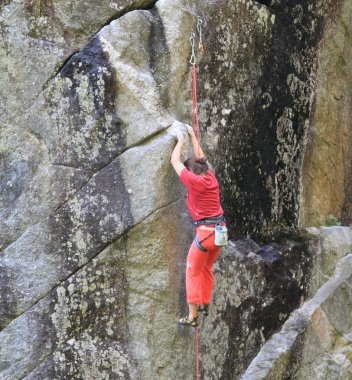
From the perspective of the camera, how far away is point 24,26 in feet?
19.9

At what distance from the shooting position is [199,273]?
18.8 feet

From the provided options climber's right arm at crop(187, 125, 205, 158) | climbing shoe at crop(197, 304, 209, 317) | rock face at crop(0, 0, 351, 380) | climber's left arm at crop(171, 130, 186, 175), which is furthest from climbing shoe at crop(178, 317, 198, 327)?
climber's right arm at crop(187, 125, 205, 158)

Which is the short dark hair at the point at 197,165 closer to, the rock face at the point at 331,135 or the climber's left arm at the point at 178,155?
the climber's left arm at the point at 178,155

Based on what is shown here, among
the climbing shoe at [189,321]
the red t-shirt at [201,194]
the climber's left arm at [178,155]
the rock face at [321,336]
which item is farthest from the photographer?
the rock face at [321,336]

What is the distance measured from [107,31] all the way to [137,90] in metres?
0.65

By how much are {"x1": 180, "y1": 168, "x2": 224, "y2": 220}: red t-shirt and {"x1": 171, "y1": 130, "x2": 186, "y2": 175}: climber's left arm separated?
3.2 inches

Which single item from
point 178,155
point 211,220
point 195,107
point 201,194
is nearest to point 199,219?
point 211,220

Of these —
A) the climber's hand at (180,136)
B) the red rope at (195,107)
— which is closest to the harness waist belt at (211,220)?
the climber's hand at (180,136)

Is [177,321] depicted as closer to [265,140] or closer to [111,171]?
[111,171]

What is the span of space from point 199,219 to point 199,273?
53cm

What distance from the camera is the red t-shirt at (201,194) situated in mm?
5438

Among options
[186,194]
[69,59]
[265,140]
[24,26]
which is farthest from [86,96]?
[265,140]

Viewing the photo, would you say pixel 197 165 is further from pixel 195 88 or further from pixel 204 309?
pixel 204 309

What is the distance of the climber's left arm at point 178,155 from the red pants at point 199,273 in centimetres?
60
